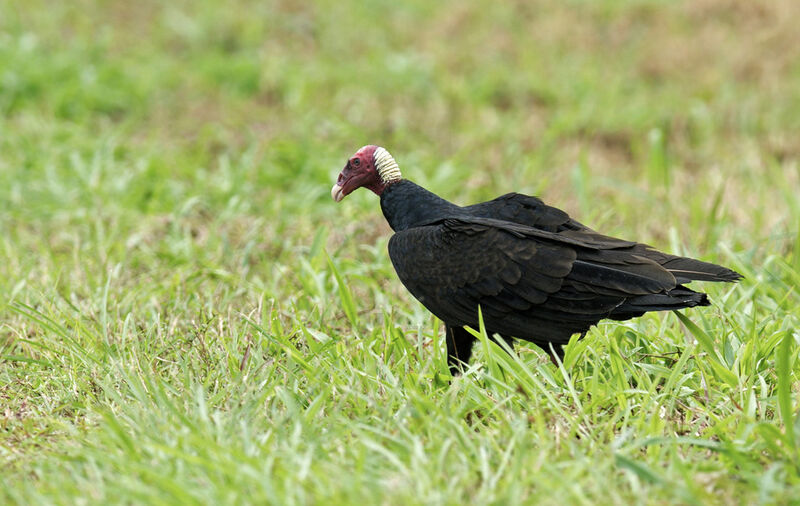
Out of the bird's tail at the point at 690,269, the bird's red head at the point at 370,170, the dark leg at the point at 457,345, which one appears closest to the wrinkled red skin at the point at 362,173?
the bird's red head at the point at 370,170

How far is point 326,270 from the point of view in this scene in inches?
177

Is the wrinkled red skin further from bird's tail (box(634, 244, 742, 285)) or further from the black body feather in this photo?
bird's tail (box(634, 244, 742, 285))

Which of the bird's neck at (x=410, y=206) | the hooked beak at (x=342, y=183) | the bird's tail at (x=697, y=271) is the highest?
the hooked beak at (x=342, y=183)

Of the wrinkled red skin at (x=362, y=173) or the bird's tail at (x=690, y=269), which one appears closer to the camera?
the bird's tail at (x=690, y=269)

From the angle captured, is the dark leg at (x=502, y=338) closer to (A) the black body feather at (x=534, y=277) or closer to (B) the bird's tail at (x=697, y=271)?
(A) the black body feather at (x=534, y=277)

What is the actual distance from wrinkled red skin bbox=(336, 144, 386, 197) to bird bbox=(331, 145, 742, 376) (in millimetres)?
376

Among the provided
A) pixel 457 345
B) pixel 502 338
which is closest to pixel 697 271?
pixel 502 338

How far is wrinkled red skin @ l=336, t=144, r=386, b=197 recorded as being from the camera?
3754 millimetres

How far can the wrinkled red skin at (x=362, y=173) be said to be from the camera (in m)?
3.75

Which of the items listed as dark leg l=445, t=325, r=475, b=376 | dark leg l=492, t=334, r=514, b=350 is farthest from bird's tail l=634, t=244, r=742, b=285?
dark leg l=445, t=325, r=475, b=376

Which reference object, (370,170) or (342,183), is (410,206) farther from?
(342,183)

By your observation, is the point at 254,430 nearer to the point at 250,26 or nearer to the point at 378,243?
the point at 378,243

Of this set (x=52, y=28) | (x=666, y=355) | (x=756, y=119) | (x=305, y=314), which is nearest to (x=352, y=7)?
(x=52, y=28)

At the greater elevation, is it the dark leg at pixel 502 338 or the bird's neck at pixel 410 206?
the bird's neck at pixel 410 206
